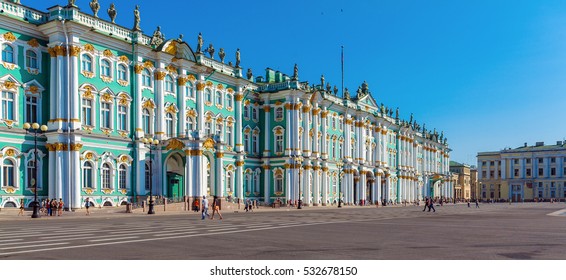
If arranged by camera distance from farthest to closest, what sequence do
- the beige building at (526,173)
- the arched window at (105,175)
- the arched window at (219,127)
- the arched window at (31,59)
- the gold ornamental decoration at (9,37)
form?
1. the beige building at (526,173)
2. the arched window at (219,127)
3. the arched window at (105,175)
4. the arched window at (31,59)
5. the gold ornamental decoration at (9,37)

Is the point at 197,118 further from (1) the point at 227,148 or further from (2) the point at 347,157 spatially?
(2) the point at 347,157

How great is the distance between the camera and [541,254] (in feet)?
53.3

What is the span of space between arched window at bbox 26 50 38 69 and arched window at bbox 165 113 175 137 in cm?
1466

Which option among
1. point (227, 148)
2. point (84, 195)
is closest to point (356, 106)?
point (227, 148)

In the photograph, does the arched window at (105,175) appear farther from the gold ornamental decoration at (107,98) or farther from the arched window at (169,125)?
the arched window at (169,125)

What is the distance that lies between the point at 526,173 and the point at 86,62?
158979 mm

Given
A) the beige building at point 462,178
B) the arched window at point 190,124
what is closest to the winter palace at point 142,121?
the arched window at point 190,124

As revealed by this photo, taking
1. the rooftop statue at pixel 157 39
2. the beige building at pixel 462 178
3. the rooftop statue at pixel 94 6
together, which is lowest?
the beige building at pixel 462 178

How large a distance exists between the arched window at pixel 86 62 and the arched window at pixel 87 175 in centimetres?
791

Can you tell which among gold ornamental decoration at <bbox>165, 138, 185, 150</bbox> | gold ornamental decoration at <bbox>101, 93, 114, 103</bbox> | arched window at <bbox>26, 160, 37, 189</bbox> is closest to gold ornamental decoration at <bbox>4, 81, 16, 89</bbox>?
arched window at <bbox>26, 160, 37, 189</bbox>

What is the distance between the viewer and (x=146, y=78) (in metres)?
56.3

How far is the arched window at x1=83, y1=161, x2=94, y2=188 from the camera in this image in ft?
161

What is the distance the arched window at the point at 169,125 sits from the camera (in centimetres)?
5854

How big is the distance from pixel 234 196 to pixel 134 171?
17.1 metres
